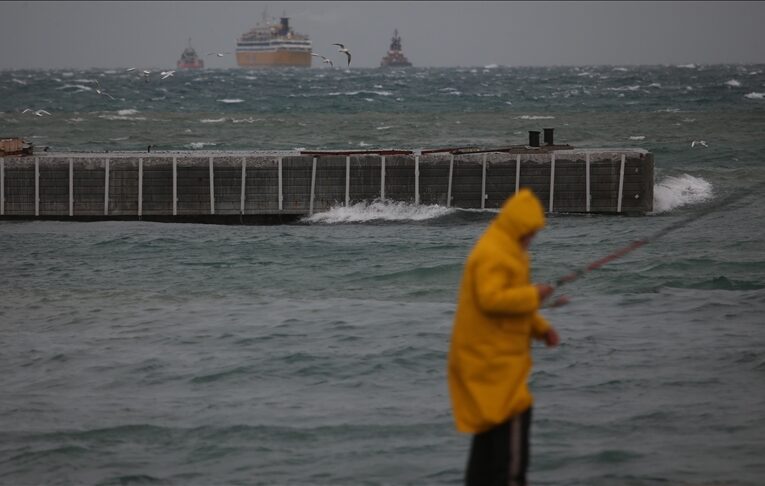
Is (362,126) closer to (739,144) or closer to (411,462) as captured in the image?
(739,144)

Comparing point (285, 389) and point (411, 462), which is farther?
point (285, 389)

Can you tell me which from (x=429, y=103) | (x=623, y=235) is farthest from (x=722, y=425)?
(x=429, y=103)

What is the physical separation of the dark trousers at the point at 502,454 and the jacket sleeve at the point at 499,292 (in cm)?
66

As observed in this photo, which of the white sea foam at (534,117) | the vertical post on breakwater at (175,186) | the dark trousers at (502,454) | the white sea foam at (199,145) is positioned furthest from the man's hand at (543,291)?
the white sea foam at (534,117)

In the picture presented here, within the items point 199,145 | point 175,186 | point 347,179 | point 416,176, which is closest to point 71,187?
point 175,186

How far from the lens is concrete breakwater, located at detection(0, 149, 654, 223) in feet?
85.9

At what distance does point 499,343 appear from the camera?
655cm

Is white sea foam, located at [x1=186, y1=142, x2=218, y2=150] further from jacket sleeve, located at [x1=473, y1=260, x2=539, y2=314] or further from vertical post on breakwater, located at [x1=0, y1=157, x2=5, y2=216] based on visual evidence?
jacket sleeve, located at [x1=473, y1=260, x2=539, y2=314]

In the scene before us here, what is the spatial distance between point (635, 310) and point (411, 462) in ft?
22.5

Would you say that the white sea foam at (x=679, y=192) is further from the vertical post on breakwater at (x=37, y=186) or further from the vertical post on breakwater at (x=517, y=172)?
the vertical post on breakwater at (x=37, y=186)

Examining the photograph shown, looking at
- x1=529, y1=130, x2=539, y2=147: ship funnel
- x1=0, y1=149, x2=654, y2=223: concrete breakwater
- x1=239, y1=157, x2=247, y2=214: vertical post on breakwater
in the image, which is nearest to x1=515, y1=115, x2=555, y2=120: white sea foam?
x1=529, y1=130, x2=539, y2=147: ship funnel

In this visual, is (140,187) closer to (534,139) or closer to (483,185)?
(483,185)

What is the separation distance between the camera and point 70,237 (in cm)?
2445

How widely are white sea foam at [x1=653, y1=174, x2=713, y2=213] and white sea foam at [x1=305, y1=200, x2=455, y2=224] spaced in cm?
516
